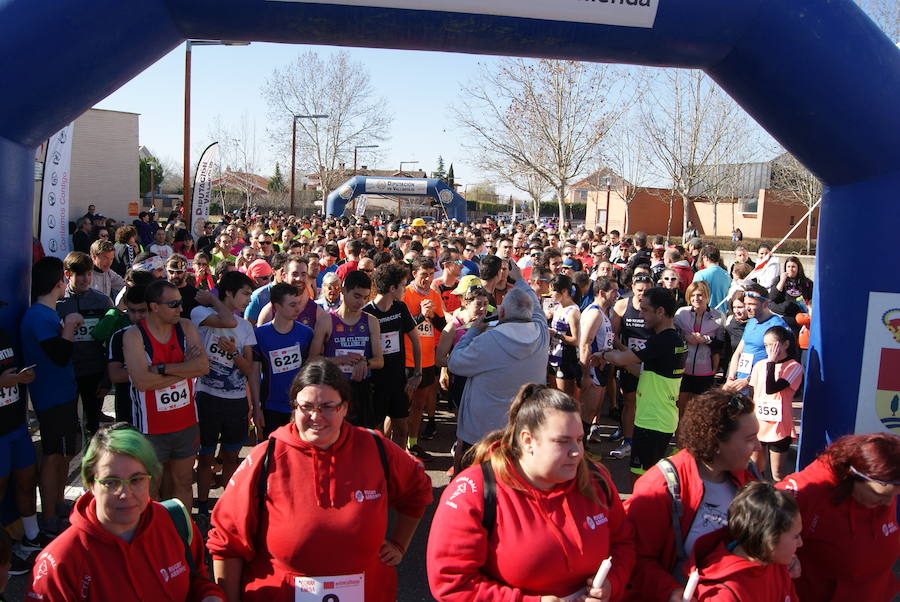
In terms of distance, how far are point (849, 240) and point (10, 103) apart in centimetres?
522

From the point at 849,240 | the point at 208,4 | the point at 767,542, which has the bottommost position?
the point at 767,542

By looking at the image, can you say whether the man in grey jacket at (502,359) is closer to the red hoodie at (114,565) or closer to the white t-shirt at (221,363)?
the white t-shirt at (221,363)

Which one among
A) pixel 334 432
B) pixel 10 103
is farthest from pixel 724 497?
pixel 10 103

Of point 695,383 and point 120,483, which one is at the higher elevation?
point 120,483

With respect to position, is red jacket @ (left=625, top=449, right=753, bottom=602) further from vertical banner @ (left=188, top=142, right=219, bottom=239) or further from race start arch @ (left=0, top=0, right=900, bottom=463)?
vertical banner @ (left=188, top=142, right=219, bottom=239)

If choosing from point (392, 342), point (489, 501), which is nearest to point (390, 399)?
point (392, 342)

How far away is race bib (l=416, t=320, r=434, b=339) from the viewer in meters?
6.54

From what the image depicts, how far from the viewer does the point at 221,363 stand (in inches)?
186

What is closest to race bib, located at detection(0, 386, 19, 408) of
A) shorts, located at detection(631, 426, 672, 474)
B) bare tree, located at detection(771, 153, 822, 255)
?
shorts, located at detection(631, 426, 672, 474)

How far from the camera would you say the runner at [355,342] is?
498 centimetres

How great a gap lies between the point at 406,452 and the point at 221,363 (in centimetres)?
225

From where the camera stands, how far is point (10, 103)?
3.74 metres

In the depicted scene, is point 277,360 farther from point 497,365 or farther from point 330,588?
point 330,588

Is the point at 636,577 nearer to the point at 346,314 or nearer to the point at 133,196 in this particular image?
the point at 346,314
